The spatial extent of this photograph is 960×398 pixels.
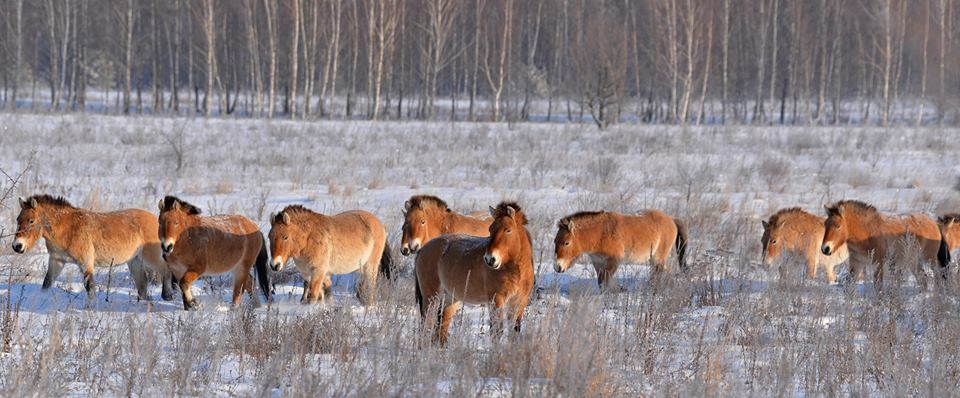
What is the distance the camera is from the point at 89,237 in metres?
8.20

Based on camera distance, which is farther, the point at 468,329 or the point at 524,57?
the point at 524,57

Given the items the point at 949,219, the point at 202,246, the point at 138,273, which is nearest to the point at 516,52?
the point at 949,219

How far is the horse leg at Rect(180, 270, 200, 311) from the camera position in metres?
7.65

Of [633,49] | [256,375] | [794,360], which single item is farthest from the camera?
[633,49]

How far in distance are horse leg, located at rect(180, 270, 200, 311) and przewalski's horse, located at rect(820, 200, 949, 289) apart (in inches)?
222

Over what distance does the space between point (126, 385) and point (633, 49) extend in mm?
52352

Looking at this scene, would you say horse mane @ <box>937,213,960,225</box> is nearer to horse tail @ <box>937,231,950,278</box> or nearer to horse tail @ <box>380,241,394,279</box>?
horse tail @ <box>937,231,950,278</box>

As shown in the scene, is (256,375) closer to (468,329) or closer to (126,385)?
(126,385)

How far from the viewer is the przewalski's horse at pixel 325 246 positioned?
7891mm

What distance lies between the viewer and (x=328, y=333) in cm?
602

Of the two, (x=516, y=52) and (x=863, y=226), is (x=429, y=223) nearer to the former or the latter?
(x=863, y=226)

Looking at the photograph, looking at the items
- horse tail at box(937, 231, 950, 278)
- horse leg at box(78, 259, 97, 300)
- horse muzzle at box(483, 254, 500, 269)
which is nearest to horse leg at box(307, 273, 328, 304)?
horse leg at box(78, 259, 97, 300)

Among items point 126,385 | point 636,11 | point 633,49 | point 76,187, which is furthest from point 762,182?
point 636,11

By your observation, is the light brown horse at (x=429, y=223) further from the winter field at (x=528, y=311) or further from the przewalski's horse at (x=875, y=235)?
the przewalski's horse at (x=875, y=235)
